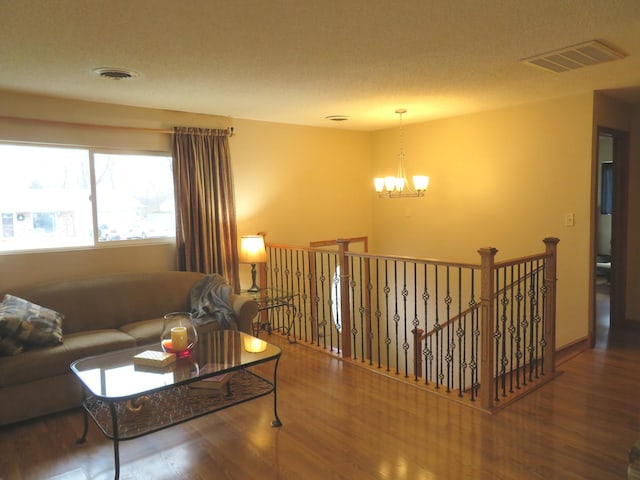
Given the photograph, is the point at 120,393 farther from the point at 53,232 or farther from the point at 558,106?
the point at 558,106

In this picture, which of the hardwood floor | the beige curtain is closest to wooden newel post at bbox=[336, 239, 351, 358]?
the hardwood floor

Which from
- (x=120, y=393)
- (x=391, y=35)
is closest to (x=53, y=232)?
(x=120, y=393)

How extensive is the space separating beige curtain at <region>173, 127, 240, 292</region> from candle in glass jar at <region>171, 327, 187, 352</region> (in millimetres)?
1811

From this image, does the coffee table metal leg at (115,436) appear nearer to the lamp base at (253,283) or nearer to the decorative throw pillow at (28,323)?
the decorative throw pillow at (28,323)

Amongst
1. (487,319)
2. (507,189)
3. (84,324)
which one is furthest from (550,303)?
(84,324)

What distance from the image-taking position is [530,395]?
11.0 feet

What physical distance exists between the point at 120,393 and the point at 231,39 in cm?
200

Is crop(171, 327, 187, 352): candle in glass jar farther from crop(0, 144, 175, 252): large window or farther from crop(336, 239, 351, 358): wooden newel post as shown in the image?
crop(0, 144, 175, 252): large window

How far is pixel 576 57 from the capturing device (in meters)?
3.10

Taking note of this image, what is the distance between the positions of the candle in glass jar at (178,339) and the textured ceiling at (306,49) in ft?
5.61

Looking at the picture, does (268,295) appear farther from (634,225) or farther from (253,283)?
(634,225)

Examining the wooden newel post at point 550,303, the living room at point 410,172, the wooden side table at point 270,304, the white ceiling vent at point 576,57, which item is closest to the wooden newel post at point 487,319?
the wooden newel post at point 550,303

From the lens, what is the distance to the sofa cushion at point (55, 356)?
9.78ft

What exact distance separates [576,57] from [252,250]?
3.20 meters
